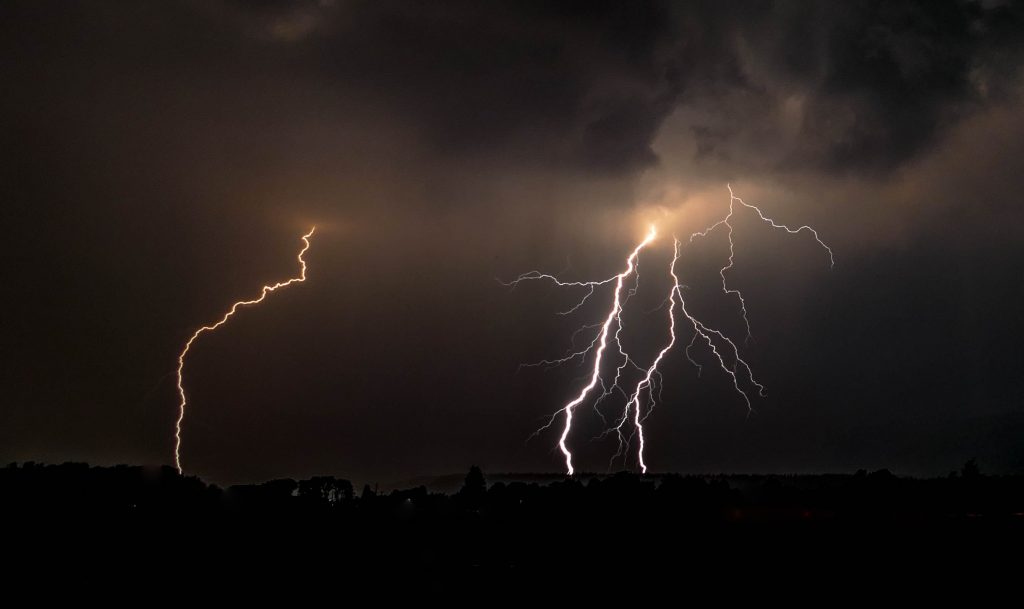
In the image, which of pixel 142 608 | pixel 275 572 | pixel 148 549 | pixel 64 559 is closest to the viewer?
pixel 142 608

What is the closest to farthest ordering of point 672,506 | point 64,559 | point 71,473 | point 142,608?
point 142,608 → point 64,559 → point 672,506 → point 71,473

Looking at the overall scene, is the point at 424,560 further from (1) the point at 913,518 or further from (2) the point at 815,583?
(1) the point at 913,518

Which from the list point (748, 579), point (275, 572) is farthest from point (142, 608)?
point (748, 579)

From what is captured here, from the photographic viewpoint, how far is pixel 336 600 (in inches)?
872

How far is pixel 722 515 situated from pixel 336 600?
1617 centimetres

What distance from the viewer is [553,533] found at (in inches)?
1329

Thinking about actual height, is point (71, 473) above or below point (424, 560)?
above

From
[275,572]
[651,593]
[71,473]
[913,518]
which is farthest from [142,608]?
[71,473]

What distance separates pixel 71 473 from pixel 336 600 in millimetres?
45552

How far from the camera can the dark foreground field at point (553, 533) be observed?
2470 cm

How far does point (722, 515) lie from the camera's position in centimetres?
3159

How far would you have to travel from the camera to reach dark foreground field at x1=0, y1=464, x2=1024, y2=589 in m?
24.7

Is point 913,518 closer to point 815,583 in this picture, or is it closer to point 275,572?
point 815,583

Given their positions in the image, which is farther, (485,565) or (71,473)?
(71,473)
